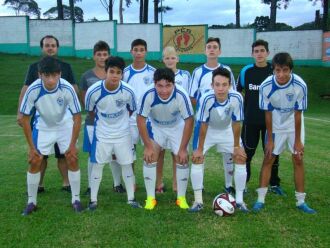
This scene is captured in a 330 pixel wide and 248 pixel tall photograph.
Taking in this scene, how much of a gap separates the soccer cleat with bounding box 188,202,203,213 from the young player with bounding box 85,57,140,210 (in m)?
0.69

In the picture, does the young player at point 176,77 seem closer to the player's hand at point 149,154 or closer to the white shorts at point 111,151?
the player's hand at point 149,154

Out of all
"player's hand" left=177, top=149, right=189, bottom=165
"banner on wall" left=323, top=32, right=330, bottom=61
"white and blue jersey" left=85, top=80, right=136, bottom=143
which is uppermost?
"banner on wall" left=323, top=32, right=330, bottom=61

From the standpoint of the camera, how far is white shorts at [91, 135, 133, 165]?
18.7 ft

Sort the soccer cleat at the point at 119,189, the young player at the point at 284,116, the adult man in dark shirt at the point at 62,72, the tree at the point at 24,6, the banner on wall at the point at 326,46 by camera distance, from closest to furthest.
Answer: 1. the young player at the point at 284,116
2. the adult man in dark shirt at the point at 62,72
3. the soccer cleat at the point at 119,189
4. the banner on wall at the point at 326,46
5. the tree at the point at 24,6

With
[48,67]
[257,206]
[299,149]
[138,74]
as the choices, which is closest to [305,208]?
[257,206]

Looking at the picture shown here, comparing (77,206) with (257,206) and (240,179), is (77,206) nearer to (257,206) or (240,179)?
(240,179)

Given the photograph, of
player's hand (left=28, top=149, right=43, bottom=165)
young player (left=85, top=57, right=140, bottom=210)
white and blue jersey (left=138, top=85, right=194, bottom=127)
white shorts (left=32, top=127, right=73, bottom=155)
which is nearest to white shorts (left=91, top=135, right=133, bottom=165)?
young player (left=85, top=57, right=140, bottom=210)

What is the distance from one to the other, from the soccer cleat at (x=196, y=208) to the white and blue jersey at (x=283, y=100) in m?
1.35

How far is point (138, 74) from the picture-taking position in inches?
257

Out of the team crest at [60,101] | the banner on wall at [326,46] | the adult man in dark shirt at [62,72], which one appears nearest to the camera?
the team crest at [60,101]

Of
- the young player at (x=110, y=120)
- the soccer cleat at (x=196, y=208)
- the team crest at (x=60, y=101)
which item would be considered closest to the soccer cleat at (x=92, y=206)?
the young player at (x=110, y=120)

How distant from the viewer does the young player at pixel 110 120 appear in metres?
5.61

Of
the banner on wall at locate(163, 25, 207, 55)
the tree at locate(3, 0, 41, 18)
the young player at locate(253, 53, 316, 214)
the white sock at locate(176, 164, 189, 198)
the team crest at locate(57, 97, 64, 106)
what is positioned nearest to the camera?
the young player at locate(253, 53, 316, 214)

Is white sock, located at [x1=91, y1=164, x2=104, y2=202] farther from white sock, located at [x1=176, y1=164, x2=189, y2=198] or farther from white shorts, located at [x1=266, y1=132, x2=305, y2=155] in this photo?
white shorts, located at [x1=266, y1=132, x2=305, y2=155]
